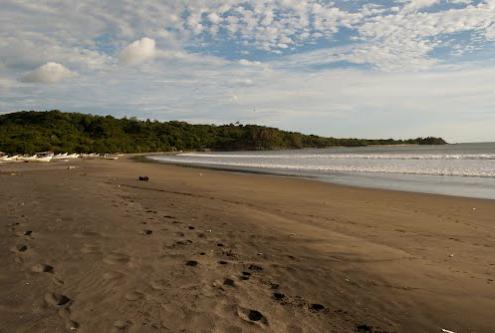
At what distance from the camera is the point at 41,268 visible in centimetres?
501

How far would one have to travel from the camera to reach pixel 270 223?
28.7ft

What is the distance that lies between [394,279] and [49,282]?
4070 millimetres

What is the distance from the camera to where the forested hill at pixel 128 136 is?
72.2 metres

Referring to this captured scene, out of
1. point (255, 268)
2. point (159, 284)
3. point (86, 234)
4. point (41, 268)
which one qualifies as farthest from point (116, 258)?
point (255, 268)

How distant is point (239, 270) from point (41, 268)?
243cm

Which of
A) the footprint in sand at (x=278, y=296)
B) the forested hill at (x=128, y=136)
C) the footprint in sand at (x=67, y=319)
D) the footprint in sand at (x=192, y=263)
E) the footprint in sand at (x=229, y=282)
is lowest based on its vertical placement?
the footprint in sand at (x=278, y=296)

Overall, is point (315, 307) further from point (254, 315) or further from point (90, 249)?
point (90, 249)

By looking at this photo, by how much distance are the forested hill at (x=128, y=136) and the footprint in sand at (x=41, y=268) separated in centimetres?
6130

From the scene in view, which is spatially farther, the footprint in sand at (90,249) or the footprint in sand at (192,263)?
the footprint in sand at (90,249)

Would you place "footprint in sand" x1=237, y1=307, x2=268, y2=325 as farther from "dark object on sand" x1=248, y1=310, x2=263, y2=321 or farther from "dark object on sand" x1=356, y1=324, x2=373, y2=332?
"dark object on sand" x1=356, y1=324, x2=373, y2=332

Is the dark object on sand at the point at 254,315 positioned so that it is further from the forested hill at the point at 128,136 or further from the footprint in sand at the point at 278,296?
the forested hill at the point at 128,136

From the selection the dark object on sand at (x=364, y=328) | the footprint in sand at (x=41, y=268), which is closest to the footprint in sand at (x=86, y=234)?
the footprint in sand at (x=41, y=268)

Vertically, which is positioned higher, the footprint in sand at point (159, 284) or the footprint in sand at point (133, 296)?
the footprint in sand at point (133, 296)

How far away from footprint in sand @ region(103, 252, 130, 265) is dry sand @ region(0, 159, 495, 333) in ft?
0.04
